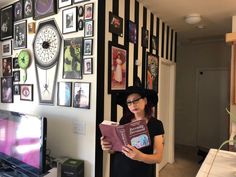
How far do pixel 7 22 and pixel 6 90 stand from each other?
2.75 ft

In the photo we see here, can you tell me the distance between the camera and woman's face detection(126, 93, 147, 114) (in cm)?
150

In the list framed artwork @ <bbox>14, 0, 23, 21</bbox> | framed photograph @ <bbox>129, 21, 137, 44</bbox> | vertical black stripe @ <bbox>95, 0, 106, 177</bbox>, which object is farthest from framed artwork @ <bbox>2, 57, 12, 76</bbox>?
framed photograph @ <bbox>129, 21, 137, 44</bbox>

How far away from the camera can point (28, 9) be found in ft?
7.95

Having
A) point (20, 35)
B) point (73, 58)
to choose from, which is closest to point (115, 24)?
point (73, 58)

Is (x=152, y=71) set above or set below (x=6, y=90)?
above

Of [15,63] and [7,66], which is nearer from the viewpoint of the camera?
[15,63]

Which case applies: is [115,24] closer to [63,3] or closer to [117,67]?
[117,67]

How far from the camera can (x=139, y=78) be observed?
104 inches

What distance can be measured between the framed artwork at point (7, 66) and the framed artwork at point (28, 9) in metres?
0.59

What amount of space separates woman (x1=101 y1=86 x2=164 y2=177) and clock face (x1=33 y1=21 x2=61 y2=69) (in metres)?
0.97

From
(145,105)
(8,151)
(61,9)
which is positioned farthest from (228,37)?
(8,151)

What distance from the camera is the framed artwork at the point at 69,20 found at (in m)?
2.03

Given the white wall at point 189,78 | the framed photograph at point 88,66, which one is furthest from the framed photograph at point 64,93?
the white wall at point 189,78

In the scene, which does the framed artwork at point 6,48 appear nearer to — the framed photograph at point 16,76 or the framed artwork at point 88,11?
the framed photograph at point 16,76
